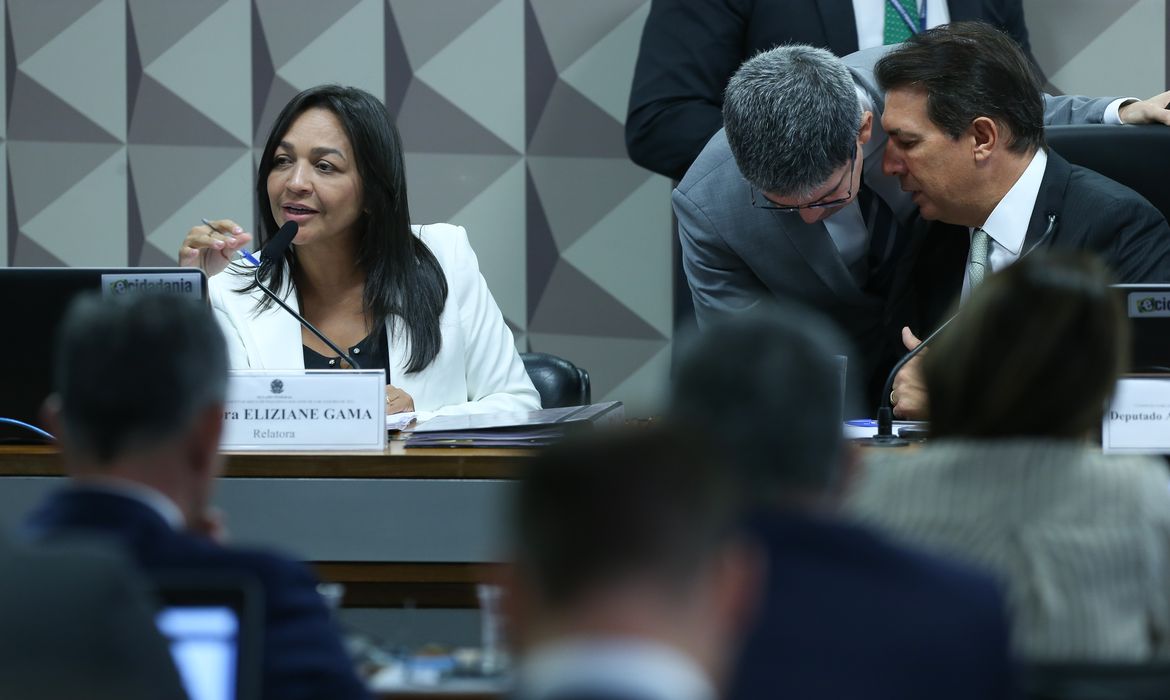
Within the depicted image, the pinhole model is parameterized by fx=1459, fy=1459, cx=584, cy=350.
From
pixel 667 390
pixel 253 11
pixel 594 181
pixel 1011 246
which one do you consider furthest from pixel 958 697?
pixel 253 11

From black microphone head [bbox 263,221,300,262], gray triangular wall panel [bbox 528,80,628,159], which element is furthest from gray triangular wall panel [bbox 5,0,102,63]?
black microphone head [bbox 263,221,300,262]

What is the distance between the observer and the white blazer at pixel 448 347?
311 cm

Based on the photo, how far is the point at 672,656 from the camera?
0.79 m

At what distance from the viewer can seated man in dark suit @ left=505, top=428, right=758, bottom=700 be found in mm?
776

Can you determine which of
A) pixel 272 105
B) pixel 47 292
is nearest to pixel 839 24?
pixel 272 105

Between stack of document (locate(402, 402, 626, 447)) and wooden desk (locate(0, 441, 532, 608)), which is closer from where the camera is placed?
wooden desk (locate(0, 441, 532, 608))

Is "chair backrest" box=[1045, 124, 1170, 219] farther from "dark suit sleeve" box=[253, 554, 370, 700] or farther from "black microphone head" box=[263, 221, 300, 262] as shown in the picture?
"dark suit sleeve" box=[253, 554, 370, 700]

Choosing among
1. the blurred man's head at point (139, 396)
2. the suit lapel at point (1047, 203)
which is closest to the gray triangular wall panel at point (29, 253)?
the suit lapel at point (1047, 203)

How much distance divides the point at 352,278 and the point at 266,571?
2.08 m

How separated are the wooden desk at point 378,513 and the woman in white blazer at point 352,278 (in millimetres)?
824

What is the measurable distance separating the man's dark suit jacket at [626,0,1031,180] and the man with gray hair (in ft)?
1.02

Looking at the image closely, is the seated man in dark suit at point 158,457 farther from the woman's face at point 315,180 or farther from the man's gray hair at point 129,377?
the woman's face at point 315,180

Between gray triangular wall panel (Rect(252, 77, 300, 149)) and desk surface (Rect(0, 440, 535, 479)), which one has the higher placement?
gray triangular wall panel (Rect(252, 77, 300, 149))

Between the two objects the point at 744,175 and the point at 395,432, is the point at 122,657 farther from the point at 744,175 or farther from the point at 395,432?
the point at 744,175
